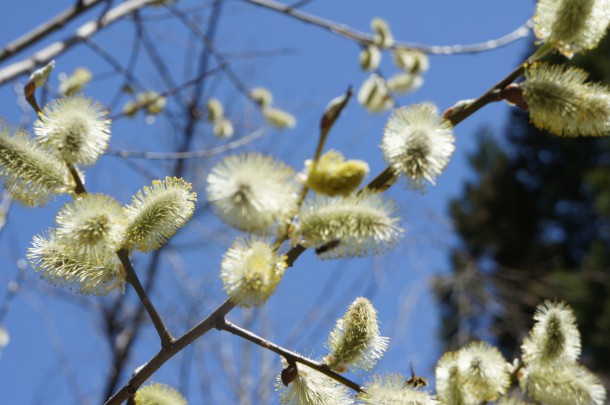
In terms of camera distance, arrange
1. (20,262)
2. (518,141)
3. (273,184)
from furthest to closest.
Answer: (518,141)
(20,262)
(273,184)

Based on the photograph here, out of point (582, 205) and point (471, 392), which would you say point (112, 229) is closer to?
point (471, 392)

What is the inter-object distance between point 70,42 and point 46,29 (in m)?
0.14

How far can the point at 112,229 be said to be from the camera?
966 mm

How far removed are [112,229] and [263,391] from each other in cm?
354

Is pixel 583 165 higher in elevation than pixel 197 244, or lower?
higher

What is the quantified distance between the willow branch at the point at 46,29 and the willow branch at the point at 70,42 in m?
0.04

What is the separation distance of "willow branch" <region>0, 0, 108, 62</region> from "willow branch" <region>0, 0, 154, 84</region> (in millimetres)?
41

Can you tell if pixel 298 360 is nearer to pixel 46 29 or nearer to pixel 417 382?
A: pixel 417 382

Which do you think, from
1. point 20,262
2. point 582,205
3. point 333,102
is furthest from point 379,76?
point 582,205

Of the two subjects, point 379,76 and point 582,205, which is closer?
point 379,76

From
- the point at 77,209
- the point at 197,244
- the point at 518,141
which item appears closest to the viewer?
the point at 77,209

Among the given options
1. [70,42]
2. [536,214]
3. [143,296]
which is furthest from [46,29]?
[536,214]

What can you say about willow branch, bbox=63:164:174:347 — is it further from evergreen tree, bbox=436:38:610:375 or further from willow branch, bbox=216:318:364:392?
evergreen tree, bbox=436:38:610:375

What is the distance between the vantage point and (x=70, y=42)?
7.70 ft
